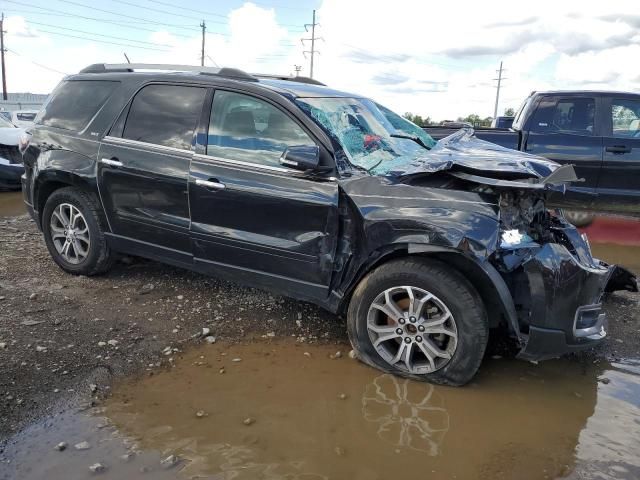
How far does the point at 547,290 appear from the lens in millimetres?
3105

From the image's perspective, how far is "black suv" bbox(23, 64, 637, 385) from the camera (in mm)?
3186

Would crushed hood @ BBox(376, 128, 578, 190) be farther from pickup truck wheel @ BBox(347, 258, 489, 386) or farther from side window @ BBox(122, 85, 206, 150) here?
side window @ BBox(122, 85, 206, 150)

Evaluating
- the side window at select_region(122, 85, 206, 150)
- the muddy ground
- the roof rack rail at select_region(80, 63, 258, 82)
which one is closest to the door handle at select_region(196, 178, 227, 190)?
the side window at select_region(122, 85, 206, 150)

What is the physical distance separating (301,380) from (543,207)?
6.82 feet

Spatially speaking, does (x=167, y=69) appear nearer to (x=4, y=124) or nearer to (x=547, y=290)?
(x=547, y=290)

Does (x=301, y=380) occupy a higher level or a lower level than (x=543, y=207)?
lower

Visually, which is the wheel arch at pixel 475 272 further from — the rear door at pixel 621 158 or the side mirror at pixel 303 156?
the rear door at pixel 621 158

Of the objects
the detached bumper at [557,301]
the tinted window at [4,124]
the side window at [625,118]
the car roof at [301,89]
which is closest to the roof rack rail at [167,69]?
the car roof at [301,89]

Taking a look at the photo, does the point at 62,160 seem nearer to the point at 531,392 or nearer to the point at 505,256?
the point at 505,256

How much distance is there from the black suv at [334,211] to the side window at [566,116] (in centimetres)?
327

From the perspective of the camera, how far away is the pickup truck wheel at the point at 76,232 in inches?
183

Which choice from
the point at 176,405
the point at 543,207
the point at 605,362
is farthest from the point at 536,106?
the point at 176,405

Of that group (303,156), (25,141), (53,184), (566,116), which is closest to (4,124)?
(25,141)

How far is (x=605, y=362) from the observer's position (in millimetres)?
3740
